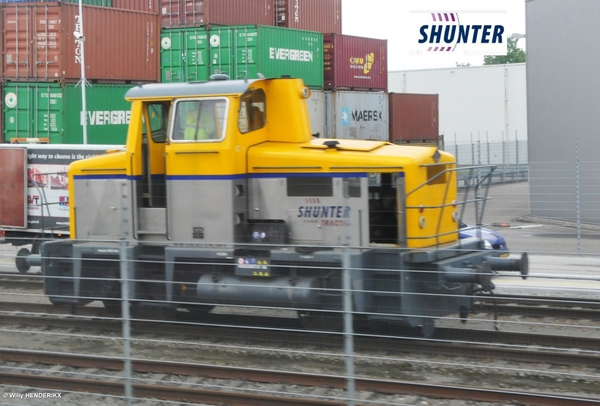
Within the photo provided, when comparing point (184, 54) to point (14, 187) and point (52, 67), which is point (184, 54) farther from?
point (14, 187)

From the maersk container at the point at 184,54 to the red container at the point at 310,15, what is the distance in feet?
14.8

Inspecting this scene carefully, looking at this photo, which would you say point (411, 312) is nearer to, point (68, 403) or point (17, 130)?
point (68, 403)

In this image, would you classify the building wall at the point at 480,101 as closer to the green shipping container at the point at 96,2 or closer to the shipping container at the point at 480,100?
the shipping container at the point at 480,100

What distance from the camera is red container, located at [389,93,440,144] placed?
3106 centimetres

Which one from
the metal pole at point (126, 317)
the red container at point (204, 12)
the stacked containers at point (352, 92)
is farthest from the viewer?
the stacked containers at point (352, 92)

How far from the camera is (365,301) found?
23.7 feet

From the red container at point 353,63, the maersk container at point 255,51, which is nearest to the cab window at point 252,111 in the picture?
the maersk container at point 255,51

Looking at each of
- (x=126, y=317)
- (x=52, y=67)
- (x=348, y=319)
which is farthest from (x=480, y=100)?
Answer: (x=348, y=319)

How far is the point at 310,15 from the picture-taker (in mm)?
30203

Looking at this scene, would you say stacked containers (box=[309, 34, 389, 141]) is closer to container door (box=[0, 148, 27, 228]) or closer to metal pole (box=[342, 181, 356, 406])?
container door (box=[0, 148, 27, 228])

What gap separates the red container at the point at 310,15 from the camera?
28.9m

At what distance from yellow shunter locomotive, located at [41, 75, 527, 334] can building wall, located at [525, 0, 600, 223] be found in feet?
43.7

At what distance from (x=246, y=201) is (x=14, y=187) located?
8867 millimetres

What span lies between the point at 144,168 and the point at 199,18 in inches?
665
